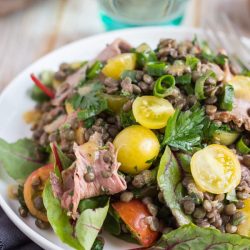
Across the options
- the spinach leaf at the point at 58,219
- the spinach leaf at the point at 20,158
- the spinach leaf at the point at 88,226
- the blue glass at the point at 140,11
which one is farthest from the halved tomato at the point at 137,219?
the blue glass at the point at 140,11

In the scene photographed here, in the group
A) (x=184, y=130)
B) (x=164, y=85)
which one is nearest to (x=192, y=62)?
(x=164, y=85)

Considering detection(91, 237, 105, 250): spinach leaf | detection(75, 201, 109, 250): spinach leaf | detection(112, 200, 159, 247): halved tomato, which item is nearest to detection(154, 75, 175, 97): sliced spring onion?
detection(112, 200, 159, 247): halved tomato

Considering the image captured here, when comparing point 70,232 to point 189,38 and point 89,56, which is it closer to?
point 89,56

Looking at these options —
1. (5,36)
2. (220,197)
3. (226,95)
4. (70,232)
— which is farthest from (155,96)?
(5,36)

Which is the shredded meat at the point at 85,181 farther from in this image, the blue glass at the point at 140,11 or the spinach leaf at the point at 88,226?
the blue glass at the point at 140,11

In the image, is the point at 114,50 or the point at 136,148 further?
the point at 114,50

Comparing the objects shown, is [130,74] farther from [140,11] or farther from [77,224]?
[140,11]

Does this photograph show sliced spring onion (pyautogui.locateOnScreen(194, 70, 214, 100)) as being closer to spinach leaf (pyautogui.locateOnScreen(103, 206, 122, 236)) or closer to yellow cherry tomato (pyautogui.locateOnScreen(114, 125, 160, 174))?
yellow cherry tomato (pyautogui.locateOnScreen(114, 125, 160, 174))
